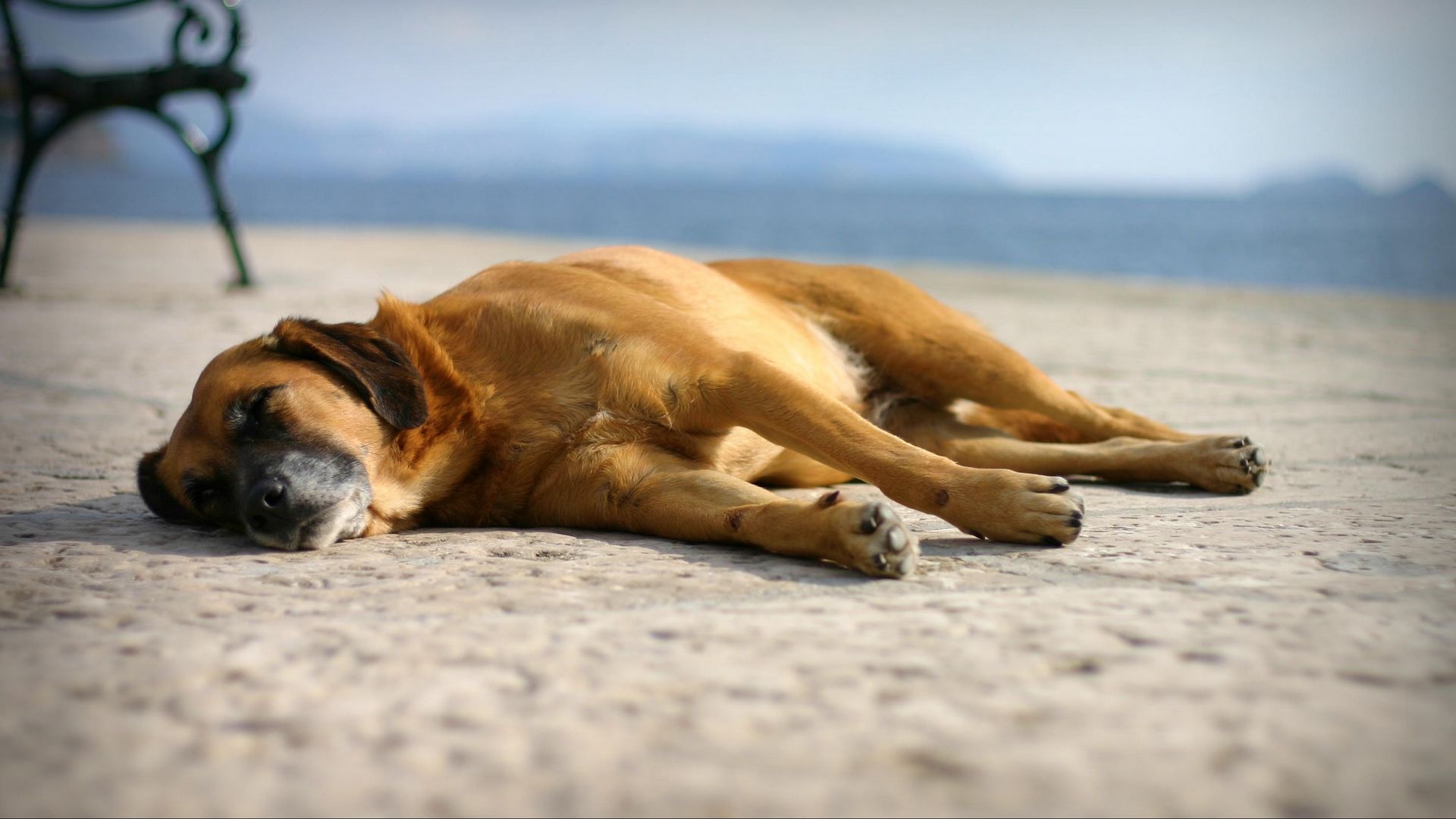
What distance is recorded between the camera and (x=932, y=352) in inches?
157

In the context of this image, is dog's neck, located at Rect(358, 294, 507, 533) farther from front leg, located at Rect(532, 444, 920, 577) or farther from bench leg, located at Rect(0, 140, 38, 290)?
bench leg, located at Rect(0, 140, 38, 290)

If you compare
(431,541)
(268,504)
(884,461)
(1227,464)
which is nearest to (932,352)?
(1227,464)

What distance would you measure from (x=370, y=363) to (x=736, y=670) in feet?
5.78

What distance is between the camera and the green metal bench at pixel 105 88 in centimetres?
818

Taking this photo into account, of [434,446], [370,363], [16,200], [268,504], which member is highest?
[16,200]

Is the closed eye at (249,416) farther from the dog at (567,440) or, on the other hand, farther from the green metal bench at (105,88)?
the green metal bench at (105,88)

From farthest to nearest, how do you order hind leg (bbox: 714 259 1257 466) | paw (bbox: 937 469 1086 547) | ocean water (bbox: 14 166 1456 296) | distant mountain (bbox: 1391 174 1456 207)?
distant mountain (bbox: 1391 174 1456 207) < ocean water (bbox: 14 166 1456 296) < hind leg (bbox: 714 259 1257 466) < paw (bbox: 937 469 1086 547)

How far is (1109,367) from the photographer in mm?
6562

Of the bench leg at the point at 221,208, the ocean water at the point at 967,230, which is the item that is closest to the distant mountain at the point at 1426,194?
the ocean water at the point at 967,230

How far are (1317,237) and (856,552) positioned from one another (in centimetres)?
4999

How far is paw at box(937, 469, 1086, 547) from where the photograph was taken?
8.20 feet

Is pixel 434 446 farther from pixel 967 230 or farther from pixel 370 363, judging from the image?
pixel 967 230

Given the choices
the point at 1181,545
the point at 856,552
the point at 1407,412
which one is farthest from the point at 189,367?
the point at 1407,412

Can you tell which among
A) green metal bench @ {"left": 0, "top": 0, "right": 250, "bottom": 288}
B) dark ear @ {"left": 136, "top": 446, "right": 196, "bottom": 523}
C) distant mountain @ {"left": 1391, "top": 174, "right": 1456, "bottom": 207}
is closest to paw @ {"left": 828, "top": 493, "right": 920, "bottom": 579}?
dark ear @ {"left": 136, "top": 446, "right": 196, "bottom": 523}
